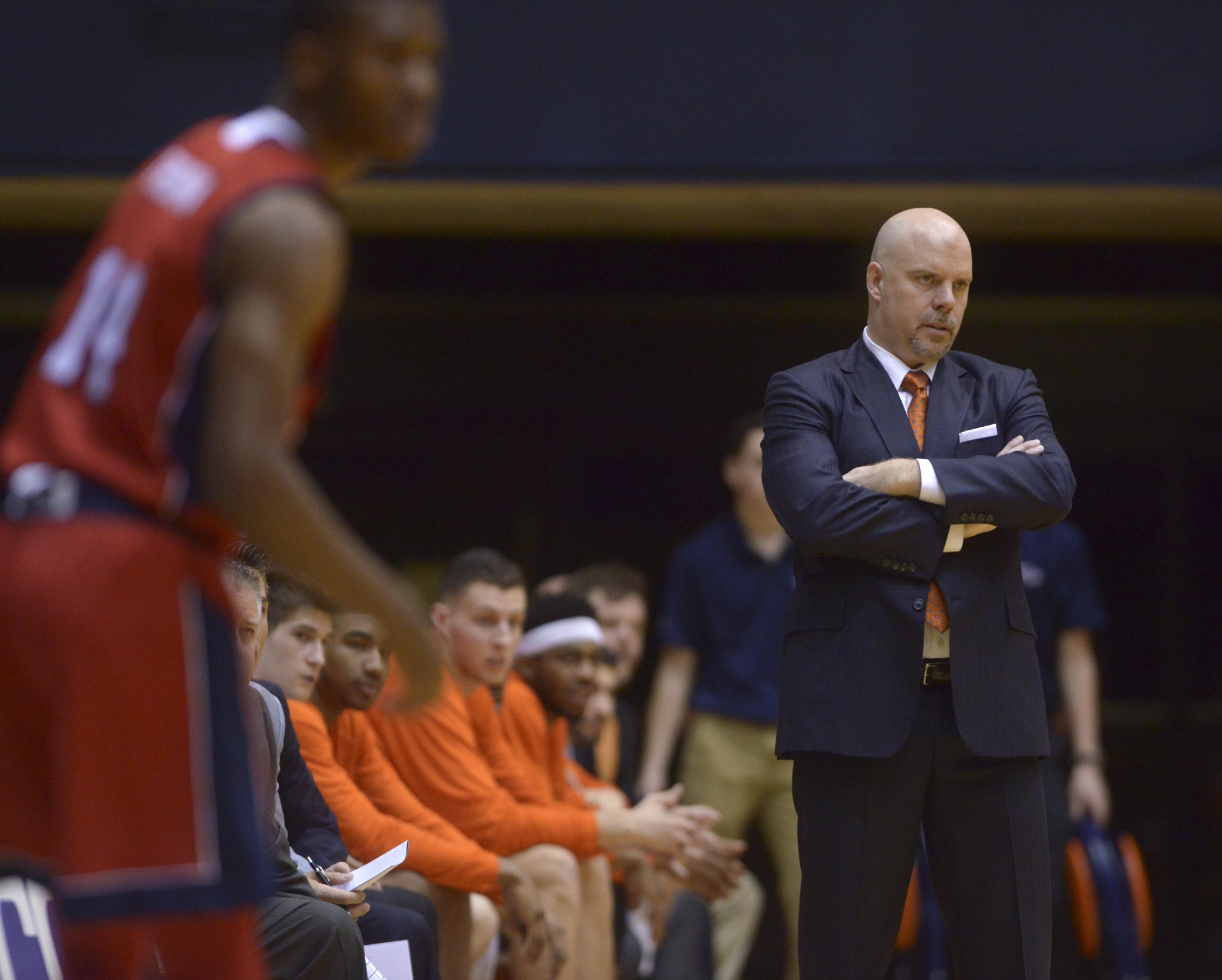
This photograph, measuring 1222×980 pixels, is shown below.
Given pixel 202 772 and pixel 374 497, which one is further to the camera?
pixel 374 497

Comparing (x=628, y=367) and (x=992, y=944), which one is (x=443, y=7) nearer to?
(x=628, y=367)

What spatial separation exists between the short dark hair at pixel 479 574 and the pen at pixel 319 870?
1213mm

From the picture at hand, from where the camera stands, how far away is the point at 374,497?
8.27 meters

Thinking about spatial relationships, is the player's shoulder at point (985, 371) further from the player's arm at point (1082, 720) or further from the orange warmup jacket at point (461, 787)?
the player's arm at point (1082, 720)

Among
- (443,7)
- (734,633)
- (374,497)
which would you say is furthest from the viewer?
(374,497)

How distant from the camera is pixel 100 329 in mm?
1866

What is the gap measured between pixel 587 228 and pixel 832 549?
4.68 metres

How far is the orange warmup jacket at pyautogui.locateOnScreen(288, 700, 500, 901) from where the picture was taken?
13.5ft

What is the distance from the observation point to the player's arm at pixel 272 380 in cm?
178

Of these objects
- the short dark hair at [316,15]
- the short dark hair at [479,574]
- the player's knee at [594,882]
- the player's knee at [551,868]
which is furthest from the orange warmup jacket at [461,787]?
the short dark hair at [316,15]

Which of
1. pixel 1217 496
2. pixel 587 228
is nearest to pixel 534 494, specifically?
pixel 587 228

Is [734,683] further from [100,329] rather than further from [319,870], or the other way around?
[100,329]

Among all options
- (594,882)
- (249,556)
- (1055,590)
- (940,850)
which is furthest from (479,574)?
(1055,590)

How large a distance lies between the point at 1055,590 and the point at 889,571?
2895mm
